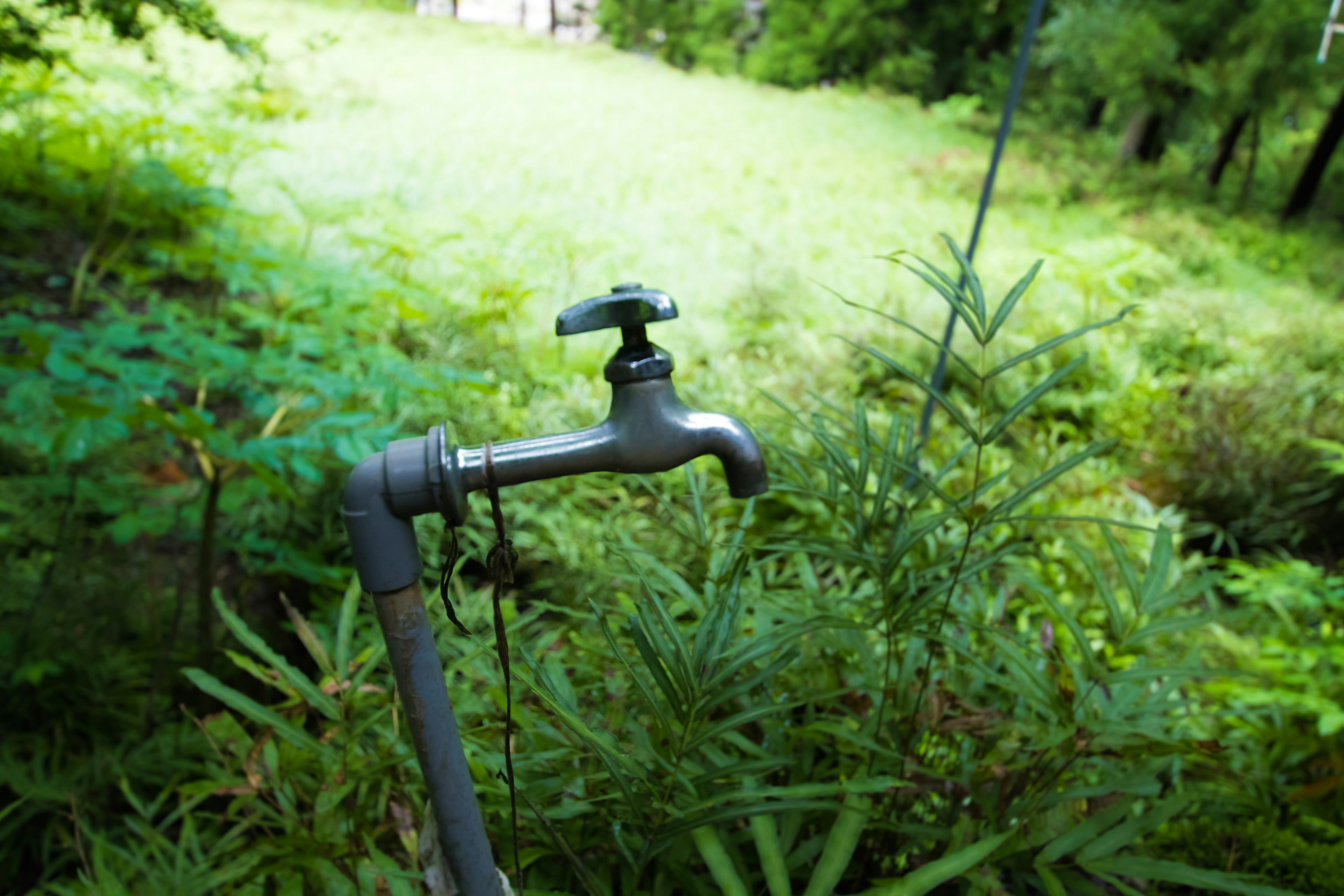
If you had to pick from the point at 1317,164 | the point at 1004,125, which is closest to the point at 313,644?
the point at 1004,125

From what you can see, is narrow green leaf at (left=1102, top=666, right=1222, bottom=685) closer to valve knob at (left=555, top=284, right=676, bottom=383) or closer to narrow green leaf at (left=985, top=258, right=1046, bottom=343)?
narrow green leaf at (left=985, top=258, right=1046, bottom=343)

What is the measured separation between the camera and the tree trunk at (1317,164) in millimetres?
5488

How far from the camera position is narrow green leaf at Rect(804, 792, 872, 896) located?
0.58 metres

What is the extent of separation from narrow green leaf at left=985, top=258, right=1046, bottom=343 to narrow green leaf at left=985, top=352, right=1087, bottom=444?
77 millimetres

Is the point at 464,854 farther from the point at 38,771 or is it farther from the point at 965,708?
the point at 38,771

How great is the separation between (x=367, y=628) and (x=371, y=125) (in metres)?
3.66

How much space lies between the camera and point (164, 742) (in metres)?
1.28

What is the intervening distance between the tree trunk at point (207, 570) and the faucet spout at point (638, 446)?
1.02 m

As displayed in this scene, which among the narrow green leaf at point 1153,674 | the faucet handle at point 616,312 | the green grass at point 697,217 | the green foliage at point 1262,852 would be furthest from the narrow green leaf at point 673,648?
the green grass at point 697,217

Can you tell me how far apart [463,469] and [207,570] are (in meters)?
1.14

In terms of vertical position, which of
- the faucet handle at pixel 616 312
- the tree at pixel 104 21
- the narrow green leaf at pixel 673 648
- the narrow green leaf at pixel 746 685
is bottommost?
the narrow green leaf at pixel 746 685

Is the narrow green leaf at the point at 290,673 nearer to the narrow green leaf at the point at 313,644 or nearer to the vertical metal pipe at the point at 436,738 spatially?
the narrow green leaf at the point at 313,644

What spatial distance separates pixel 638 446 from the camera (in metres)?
0.47

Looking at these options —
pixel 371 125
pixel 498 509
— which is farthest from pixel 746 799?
pixel 371 125
